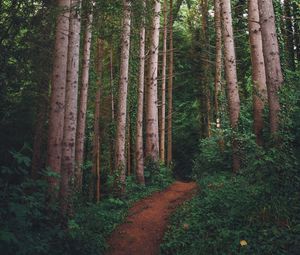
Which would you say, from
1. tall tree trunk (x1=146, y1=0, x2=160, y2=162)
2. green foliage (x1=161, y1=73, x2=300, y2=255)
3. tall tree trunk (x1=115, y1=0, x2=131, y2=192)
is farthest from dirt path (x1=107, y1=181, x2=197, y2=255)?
tall tree trunk (x1=146, y1=0, x2=160, y2=162)

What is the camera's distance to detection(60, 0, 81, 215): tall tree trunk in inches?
314

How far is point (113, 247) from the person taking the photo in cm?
793

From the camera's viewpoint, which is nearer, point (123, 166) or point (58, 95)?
point (58, 95)

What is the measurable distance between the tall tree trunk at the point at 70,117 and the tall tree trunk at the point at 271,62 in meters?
4.55

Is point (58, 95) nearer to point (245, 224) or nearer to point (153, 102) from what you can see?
point (245, 224)

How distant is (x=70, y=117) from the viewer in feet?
27.9

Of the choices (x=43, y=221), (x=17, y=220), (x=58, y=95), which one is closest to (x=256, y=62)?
(x=58, y=95)

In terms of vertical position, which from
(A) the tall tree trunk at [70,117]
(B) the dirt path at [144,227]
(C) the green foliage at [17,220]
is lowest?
(B) the dirt path at [144,227]

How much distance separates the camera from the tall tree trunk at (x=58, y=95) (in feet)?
26.3

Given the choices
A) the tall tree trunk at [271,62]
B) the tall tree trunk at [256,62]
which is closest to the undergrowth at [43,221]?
the tall tree trunk at [271,62]

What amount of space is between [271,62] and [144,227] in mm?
5499

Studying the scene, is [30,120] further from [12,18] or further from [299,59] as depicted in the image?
A: [299,59]

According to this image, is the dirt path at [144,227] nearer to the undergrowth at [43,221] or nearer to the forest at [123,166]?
the forest at [123,166]

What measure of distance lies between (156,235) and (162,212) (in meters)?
2.03
